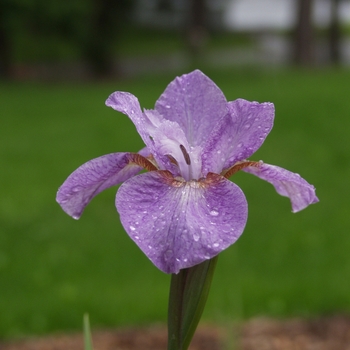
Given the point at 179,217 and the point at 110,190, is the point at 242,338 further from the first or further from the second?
the point at 110,190

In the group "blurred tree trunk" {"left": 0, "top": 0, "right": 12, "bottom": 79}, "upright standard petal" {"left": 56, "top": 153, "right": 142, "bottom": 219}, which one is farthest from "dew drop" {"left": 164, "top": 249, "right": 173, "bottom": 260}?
"blurred tree trunk" {"left": 0, "top": 0, "right": 12, "bottom": 79}

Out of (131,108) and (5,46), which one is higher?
(131,108)

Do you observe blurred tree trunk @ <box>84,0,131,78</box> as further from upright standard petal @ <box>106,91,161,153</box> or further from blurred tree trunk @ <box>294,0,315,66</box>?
upright standard petal @ <box>106,91,161,153</box>

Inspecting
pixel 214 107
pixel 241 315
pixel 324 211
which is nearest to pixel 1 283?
pixel 241 315

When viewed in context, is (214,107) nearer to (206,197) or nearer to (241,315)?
(206,197)

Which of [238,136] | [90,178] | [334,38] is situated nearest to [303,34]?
[334,38]
